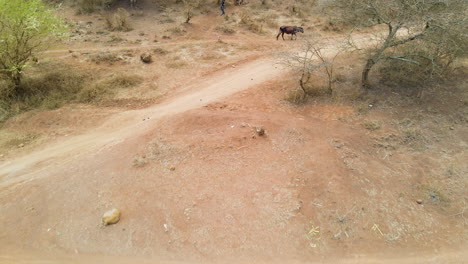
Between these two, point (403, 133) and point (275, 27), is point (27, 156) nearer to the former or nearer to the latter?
point (403, 133)

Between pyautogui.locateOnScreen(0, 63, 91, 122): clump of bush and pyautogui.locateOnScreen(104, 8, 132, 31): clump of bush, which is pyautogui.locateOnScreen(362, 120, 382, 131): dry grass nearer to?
pyautogui.locateOnScreen(0, 63, 91, 122): clump of bush

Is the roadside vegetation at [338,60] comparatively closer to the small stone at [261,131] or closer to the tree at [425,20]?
the tree at [425,20]

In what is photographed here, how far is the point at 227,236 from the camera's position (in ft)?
18.0

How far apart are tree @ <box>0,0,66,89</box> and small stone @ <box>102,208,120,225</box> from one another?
790 cm

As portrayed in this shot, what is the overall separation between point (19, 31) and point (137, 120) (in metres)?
5.96

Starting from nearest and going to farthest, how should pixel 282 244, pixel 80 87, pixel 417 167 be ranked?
pixel 282 244
pixel 417 167
pixel 80 87

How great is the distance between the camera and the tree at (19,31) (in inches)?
384

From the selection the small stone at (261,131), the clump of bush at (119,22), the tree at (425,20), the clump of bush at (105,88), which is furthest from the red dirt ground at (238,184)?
the clump of bush at (119,22)

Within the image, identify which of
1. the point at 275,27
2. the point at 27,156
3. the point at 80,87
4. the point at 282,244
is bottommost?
the point at 282,244

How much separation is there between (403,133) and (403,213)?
334cm

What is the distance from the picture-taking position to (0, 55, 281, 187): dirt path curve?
24.5ft

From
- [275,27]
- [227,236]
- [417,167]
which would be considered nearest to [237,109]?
[227,236]

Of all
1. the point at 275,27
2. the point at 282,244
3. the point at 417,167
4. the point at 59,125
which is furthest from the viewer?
the point at 275,27

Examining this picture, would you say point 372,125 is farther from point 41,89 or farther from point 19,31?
point 19,31
